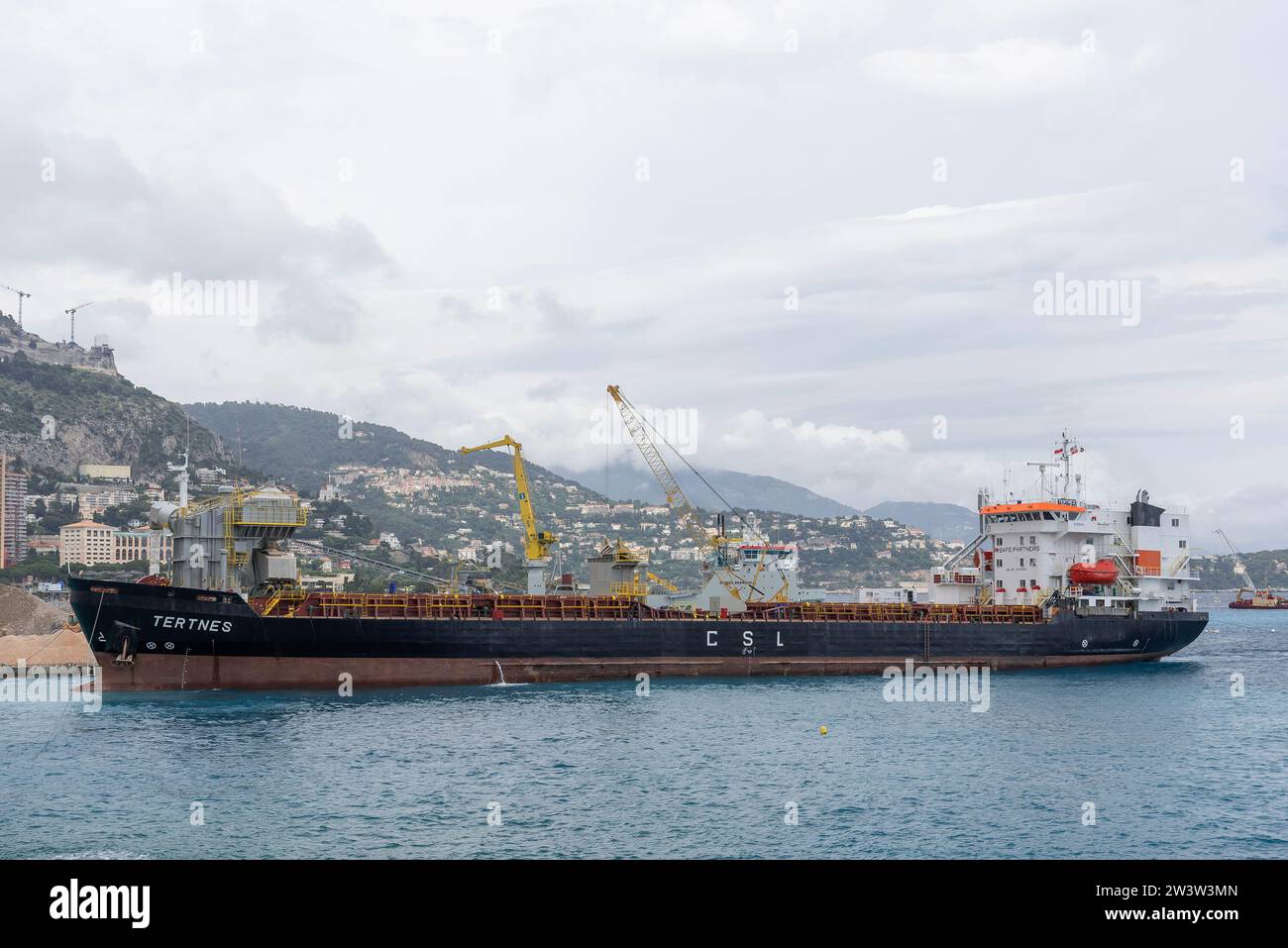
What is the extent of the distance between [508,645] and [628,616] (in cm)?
834

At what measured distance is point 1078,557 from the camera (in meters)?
79.3

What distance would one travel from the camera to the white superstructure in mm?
78188

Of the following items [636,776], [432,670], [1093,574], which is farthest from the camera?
[1093,574]

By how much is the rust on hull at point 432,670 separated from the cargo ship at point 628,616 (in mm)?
98

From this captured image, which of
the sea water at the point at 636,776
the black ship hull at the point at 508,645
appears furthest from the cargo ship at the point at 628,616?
the sea water at the point at 636,776

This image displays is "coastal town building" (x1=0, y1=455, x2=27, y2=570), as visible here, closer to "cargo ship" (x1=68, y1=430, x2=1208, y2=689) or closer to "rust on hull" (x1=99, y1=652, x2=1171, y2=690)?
"cargo ship" (x1=68, y1=430, x2=1208, y2=689)

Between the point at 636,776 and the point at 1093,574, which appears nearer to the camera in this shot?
the point at 636,776

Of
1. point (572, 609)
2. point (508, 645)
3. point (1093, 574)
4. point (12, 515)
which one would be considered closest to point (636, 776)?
point (508, 645)

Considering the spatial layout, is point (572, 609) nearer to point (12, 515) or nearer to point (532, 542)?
point (532, 542)

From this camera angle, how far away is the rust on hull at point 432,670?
55.2 metres

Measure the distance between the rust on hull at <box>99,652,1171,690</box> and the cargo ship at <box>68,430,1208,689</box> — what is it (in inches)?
3.9

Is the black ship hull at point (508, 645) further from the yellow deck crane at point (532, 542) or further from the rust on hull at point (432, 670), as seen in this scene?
the yellow deck crane at point (532, 542)
